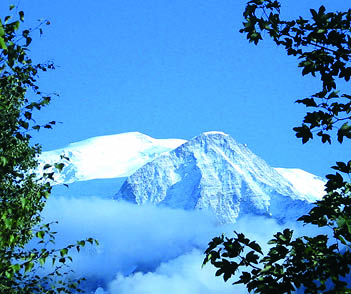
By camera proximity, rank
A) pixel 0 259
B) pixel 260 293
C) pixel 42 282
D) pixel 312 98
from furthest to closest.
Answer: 1. pixel 42 282
2. pixel 0 259
3. pixel 312 98
4. pixel 260 293

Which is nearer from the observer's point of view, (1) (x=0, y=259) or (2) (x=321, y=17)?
(2) (x=321, y=17)

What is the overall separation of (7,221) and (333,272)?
207 inches

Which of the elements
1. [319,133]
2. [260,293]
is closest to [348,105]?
[319,133]

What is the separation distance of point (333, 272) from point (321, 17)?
12.4 ft

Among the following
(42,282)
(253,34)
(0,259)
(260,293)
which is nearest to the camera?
(260,293)

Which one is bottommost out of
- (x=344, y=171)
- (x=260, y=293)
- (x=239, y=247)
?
(x=260, y=293)

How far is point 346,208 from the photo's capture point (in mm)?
9070

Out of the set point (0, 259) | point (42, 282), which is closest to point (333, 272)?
point (0, 259)

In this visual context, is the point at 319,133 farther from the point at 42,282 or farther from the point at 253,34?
the point at 42,282

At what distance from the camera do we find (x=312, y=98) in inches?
392

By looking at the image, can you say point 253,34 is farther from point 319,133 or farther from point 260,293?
point 260,293

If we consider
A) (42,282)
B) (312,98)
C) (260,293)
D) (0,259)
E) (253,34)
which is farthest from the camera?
(42,282)

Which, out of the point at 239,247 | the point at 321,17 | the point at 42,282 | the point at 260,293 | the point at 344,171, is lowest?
the point at 260,293

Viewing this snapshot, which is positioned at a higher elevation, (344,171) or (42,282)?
(42,282)
